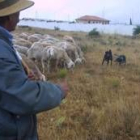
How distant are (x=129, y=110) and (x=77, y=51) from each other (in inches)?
440

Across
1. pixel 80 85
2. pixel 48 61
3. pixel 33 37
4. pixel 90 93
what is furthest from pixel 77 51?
pixel 90 93

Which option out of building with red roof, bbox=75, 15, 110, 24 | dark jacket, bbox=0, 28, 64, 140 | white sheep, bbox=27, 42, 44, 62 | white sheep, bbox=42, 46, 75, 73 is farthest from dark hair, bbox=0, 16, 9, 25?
building with red roof, bbox=75, 15, 110, 24

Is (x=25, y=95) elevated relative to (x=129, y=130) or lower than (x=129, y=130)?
elevated

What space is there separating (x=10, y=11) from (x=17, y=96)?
1.85 ft

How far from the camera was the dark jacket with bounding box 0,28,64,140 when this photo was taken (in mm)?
2371

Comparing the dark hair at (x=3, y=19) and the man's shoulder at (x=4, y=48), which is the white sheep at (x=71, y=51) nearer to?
the dark hair at (x=3, y=19)

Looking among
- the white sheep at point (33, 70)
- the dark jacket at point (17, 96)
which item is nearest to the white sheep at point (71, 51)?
the white sheep at point (33, 70)

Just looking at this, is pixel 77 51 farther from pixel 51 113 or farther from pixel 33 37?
pixel 51 113

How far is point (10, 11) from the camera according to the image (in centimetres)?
256

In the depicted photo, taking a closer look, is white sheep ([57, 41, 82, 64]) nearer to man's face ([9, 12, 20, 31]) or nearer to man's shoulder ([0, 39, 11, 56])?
man's face ([9, 12, 20, 31])

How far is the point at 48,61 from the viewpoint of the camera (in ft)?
43.7

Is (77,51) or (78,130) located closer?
(78,130)

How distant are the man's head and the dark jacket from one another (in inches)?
3.9

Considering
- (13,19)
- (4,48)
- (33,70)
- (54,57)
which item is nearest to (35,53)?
(54,57)
